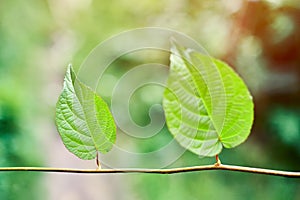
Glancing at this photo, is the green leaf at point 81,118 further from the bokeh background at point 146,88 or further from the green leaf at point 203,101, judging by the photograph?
the bokeh background at point 146,88

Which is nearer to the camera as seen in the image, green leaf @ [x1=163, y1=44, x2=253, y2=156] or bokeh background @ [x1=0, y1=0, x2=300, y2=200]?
Result: green leaf @ [x1=163, y1=44, x2=253, y2=156]

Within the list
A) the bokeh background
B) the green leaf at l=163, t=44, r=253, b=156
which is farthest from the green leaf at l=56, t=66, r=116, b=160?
the bokeh background

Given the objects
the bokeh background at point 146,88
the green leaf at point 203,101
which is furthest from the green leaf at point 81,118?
the bokeh background at point 146,88

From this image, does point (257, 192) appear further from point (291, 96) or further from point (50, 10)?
point (50, 10)

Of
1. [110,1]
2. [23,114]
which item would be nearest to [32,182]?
[23,114]

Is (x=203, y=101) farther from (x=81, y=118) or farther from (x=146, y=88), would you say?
(x=146, y=88)

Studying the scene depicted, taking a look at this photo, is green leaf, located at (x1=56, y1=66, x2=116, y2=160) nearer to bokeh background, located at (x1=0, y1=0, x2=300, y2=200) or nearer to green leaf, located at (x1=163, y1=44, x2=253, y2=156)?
green leaf, located at (x1=163, y1=44, x2=253, y2=156)
